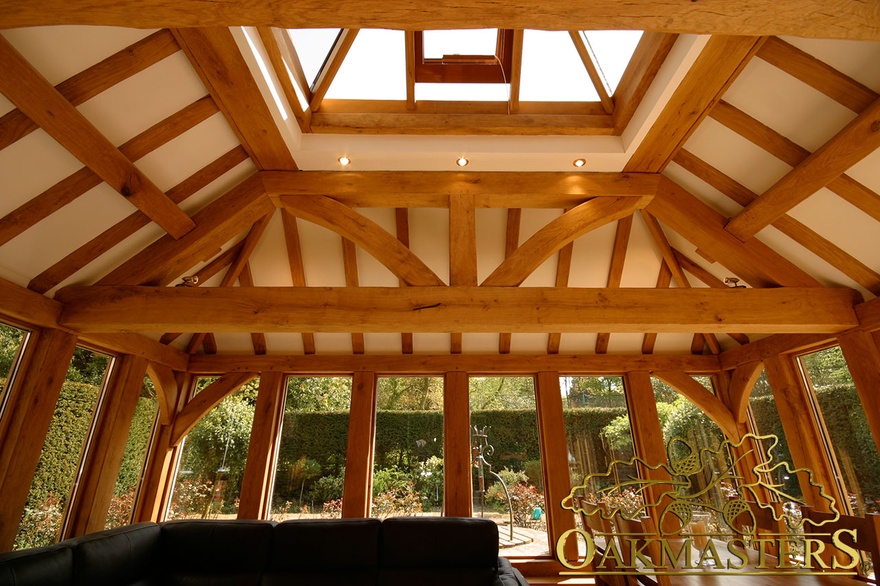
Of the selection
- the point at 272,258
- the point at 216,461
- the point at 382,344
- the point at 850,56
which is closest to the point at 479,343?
the point at 382,344

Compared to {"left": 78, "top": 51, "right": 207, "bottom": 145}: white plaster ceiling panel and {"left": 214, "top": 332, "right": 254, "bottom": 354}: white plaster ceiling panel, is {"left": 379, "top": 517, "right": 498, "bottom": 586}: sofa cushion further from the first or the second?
{"left": 78, "top": 51, "right": 207, "bottom": 145}: white plaster ceiling panel

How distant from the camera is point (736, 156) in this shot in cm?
328

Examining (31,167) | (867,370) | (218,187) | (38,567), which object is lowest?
(38,567)

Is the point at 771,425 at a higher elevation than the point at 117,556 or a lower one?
higher

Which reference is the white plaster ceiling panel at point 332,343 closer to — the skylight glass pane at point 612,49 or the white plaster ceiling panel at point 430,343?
the white plaster ceiling panel at point 430,343

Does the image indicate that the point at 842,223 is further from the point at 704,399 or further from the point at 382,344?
the point at 382,344

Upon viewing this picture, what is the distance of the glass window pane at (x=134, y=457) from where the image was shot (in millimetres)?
4406

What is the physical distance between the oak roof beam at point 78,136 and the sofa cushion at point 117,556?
226 centimetres

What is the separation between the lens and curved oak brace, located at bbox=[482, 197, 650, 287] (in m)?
3.44

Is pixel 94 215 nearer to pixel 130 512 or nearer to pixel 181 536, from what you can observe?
pixel 181 536

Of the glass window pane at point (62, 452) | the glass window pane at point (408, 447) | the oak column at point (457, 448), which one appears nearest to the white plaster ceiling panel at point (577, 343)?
the oak column at point (457, 448)

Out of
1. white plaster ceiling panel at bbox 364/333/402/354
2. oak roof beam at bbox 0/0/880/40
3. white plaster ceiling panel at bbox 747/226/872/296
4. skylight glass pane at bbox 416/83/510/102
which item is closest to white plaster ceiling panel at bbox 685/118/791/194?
white plaster ceiling panel at bbox 747/226/872/296

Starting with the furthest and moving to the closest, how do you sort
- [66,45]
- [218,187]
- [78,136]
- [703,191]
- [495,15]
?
[703,191]
[218,187]
[78,136]
[66,45]
[495,15]

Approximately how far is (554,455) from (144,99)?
5.02 metres
